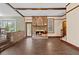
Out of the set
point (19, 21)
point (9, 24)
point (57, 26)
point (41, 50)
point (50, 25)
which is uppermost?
point (19, 21)

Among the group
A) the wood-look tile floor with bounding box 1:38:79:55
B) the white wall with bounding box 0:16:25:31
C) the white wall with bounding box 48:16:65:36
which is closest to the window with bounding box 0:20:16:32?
the white wall with bounding box 0:16:25:31

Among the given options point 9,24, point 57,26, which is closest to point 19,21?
point 9,24

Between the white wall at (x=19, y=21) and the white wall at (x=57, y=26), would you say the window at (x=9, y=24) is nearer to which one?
the white wall at (x=19, y=21)

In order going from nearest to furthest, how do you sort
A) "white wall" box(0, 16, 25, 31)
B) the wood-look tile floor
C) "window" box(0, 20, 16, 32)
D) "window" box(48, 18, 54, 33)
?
the wood-look tile floor → "window" box(48, 18, 54, 33) → "white wall" box(0, 16, 25, 31) → "window" box(0, 20, 16, 32)

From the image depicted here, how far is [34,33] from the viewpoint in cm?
1716

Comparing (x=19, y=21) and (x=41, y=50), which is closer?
(x=41, y=50)

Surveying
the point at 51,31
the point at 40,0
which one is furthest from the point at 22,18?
the point at 40,0

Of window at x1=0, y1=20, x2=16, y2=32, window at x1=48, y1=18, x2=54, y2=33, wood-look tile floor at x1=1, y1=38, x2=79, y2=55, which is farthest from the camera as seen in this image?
window at x1=0, y1=20, x2=16, y2=32

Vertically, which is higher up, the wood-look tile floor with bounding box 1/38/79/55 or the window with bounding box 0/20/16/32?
the window with bounding box 0/20/16/32

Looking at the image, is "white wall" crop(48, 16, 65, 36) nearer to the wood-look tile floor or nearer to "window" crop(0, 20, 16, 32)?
"window" crop(0, 20, 16, 32)

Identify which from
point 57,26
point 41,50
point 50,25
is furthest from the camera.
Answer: point 57,26

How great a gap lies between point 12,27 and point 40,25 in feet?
13.8

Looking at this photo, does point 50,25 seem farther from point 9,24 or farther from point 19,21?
point 9,24
